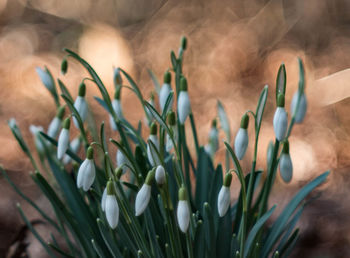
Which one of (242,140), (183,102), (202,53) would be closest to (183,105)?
(183,102)

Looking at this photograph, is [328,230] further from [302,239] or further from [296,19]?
[296,19]

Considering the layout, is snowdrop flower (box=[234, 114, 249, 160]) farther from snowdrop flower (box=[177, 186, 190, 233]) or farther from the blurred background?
the blurred background

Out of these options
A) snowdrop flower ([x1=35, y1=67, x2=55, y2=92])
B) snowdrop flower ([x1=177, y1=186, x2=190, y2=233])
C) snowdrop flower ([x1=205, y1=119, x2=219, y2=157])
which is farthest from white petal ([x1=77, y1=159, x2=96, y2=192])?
snowdrop flower ([x1=205, y1=119, x2=219, y2=157])

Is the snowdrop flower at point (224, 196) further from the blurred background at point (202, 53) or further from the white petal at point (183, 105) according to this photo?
the blurred background at point (202, 53)

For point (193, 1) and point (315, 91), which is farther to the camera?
point (193, 1)

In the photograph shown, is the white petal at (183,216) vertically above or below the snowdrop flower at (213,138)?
below

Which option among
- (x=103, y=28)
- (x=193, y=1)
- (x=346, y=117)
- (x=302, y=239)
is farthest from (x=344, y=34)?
(x=302, y=239)

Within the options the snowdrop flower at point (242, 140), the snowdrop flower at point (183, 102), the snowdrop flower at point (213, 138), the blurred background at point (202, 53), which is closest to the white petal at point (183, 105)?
the snowdrop flower at point (183, 102)

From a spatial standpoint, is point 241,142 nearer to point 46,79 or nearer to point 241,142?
point 241,142
